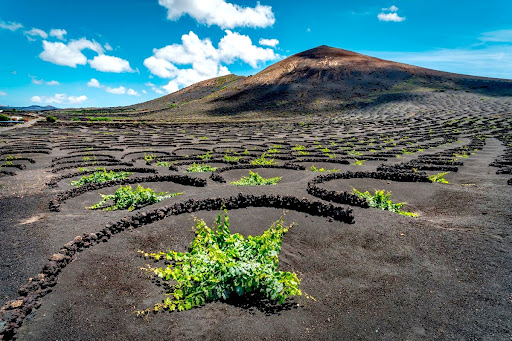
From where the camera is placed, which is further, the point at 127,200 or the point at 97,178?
the point at 97,178

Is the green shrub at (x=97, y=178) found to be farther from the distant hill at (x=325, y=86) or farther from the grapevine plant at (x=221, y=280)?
the distant hill at (x=325, y=86)

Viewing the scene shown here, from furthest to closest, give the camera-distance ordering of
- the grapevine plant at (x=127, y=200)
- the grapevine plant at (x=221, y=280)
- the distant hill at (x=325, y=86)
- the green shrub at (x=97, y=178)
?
the distant hill at (x=325, y=86) → the green shrub at (x=97, y=178) → the grapevine plant at (x=127, y=200) → the grapevine plant at (x=221, y=280)

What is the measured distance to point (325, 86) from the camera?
335 feet

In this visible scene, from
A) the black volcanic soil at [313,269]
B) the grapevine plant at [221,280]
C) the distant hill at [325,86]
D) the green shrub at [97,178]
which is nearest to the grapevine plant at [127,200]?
the black volcanic soil at [313,269]

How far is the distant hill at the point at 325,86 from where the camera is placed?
289 ft

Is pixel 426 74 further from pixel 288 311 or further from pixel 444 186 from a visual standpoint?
pixel 288 311

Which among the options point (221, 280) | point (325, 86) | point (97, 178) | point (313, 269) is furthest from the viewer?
point (325, 86)

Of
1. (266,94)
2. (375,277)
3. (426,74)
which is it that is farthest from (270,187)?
(426,74)

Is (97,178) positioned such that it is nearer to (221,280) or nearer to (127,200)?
(127,200)

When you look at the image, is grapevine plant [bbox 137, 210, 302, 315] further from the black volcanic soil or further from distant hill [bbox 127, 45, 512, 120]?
distant hill [bbox 127, 45, 512, 120]

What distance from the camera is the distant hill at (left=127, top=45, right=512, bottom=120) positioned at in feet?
289

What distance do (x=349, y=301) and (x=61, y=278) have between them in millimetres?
6673

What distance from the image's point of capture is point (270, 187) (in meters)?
14.4

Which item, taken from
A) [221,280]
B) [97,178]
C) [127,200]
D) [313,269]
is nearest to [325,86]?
[97,178]
